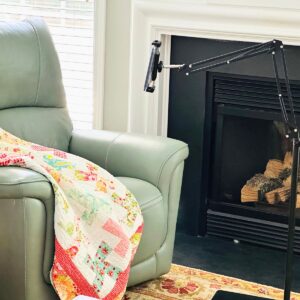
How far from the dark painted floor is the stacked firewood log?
9.6 inches

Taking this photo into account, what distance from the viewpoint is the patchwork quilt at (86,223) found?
2.32 meters

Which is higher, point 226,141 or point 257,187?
point 226,141

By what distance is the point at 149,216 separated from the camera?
270 cm

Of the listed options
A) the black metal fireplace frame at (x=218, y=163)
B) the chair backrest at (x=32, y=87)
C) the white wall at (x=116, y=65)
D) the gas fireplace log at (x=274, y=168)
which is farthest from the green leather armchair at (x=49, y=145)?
the gas fireplace log at (x=274, y=168)

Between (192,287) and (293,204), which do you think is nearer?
(293,204)

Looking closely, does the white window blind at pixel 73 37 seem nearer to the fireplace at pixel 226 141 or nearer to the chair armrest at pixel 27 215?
the fireplace at pixel 226 141

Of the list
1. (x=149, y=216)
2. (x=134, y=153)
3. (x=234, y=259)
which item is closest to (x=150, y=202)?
(x=149, y=216)

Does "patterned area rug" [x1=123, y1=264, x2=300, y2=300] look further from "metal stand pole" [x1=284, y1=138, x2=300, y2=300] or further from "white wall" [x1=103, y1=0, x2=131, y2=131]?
"white wall" [x1=103, y1=0, x2=131, y2=131]

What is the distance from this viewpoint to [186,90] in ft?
11.4

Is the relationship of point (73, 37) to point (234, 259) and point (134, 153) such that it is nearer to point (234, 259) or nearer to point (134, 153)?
point (134, 153)

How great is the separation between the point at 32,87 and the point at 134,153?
20.4 inches

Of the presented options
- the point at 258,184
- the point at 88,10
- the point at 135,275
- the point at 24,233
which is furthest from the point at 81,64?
the point at 24,233

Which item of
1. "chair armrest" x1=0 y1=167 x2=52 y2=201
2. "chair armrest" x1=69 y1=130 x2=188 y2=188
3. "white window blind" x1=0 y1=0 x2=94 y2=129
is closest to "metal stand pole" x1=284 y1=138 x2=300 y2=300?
"chair armrest" x1=69 y1=130 x2=188 y2=188

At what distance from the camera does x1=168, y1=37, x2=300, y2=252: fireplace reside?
132 inches
